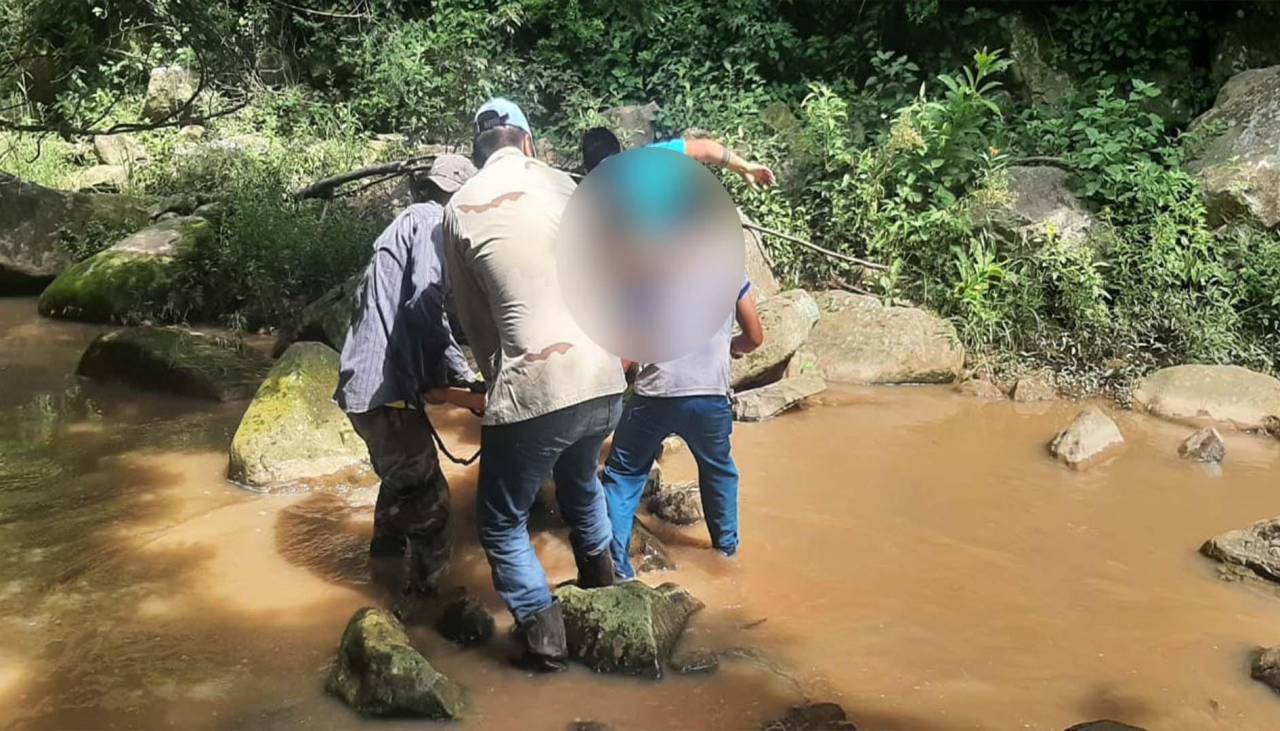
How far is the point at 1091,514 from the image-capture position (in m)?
4.99

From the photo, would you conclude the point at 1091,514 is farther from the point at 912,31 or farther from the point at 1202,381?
the point at 912,31

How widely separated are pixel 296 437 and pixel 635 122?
240 inches

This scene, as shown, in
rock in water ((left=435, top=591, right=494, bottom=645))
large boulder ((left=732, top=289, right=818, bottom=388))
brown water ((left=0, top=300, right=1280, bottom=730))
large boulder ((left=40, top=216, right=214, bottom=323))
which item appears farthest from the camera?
large boulder ((left=40, top=216, right=214, bottom=323))

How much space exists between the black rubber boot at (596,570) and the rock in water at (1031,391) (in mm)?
4270

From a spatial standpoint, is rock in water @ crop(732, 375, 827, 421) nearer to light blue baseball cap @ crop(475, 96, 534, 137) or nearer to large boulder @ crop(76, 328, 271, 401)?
large boulder @ crop(76, 328, 271, 401)

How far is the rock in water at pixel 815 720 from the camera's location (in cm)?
305

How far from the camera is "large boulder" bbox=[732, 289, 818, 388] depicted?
6762 mm

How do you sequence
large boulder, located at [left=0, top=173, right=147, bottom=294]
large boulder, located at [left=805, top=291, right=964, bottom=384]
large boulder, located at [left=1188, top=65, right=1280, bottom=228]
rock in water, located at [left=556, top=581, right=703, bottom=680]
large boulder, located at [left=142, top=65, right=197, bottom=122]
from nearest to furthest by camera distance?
1. rock in water, located at [left=556, top=581, right=703, bottom=680]
2. large boulder, located at [left=805, top=291, right=964, bottom=384]
3. large boulder, located at [left=1188, top=65, right=1280, bottom=228]
4. large boulder, located at [left=0, top=173, right=147, bottom=294]
5. large boulder, located at [left=142, top=65, right=197, bottom=122]

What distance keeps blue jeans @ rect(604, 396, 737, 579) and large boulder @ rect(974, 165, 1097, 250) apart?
4.78 meters

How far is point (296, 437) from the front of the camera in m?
5.14

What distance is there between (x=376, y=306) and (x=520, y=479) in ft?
3.01

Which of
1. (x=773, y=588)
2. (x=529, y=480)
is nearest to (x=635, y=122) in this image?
(x=773, y=588)

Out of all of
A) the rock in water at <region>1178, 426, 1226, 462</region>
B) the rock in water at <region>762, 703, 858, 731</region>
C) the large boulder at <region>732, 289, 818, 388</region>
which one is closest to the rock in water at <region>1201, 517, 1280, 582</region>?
the rock in water at <region>1178, 426, 1226, 462</region>

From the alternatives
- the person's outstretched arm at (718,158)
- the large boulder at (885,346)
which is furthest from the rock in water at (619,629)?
the large boulder at (885,346)
